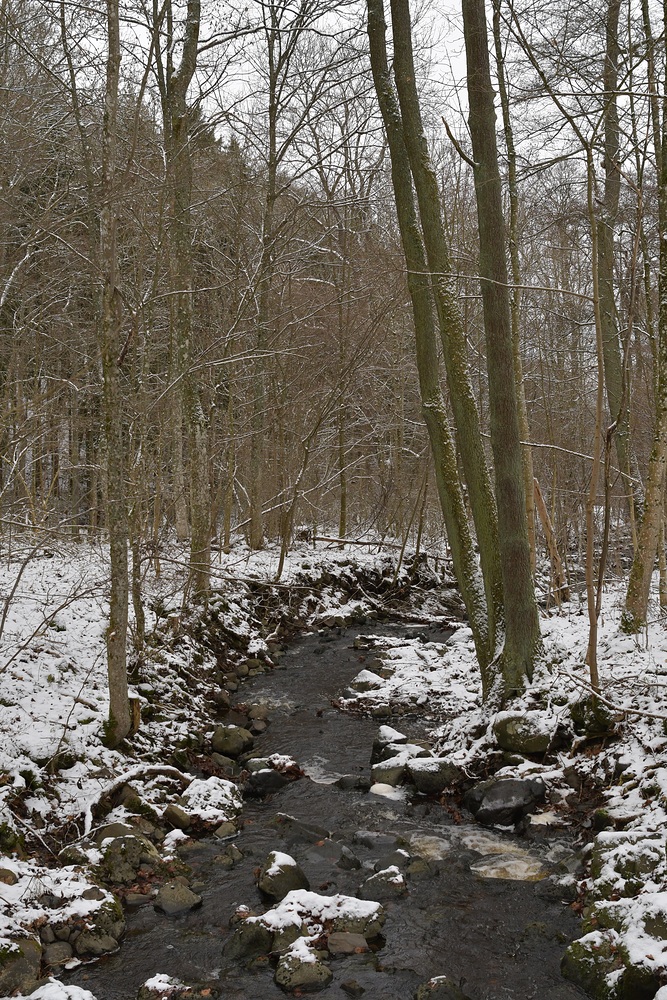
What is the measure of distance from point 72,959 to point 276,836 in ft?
6.55

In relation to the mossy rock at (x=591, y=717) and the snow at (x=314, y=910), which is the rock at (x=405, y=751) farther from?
the snow at (x=314, y=910)

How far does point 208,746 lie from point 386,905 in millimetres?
3278

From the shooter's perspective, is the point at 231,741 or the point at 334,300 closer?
the point at 231,741

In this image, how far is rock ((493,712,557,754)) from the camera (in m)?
6.77

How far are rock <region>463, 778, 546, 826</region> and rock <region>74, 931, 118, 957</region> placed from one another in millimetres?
3087

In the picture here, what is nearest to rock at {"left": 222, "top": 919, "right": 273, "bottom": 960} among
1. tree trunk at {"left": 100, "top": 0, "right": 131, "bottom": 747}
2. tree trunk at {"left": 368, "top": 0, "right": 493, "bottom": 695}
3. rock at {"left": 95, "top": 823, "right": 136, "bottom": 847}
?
rock at {"left": 95, "top": 823, "right": 136, "bottom": 847}

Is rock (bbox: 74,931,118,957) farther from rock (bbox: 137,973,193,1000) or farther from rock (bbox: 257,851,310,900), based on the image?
rock (bbox: 257,851,310,900)

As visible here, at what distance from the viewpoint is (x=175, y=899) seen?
16.8ft

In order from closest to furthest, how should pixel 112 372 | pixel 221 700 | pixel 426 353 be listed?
pixel 112 372 < pixel 426 353 < pixel 221 700

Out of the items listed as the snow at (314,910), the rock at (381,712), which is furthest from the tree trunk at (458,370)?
the snow at (314,910)

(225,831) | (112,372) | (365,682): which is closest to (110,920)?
(225,831)

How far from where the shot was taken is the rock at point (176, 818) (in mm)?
6141

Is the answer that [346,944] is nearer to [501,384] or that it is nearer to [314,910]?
[314,910]

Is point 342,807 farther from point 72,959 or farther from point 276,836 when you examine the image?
point 72,959
